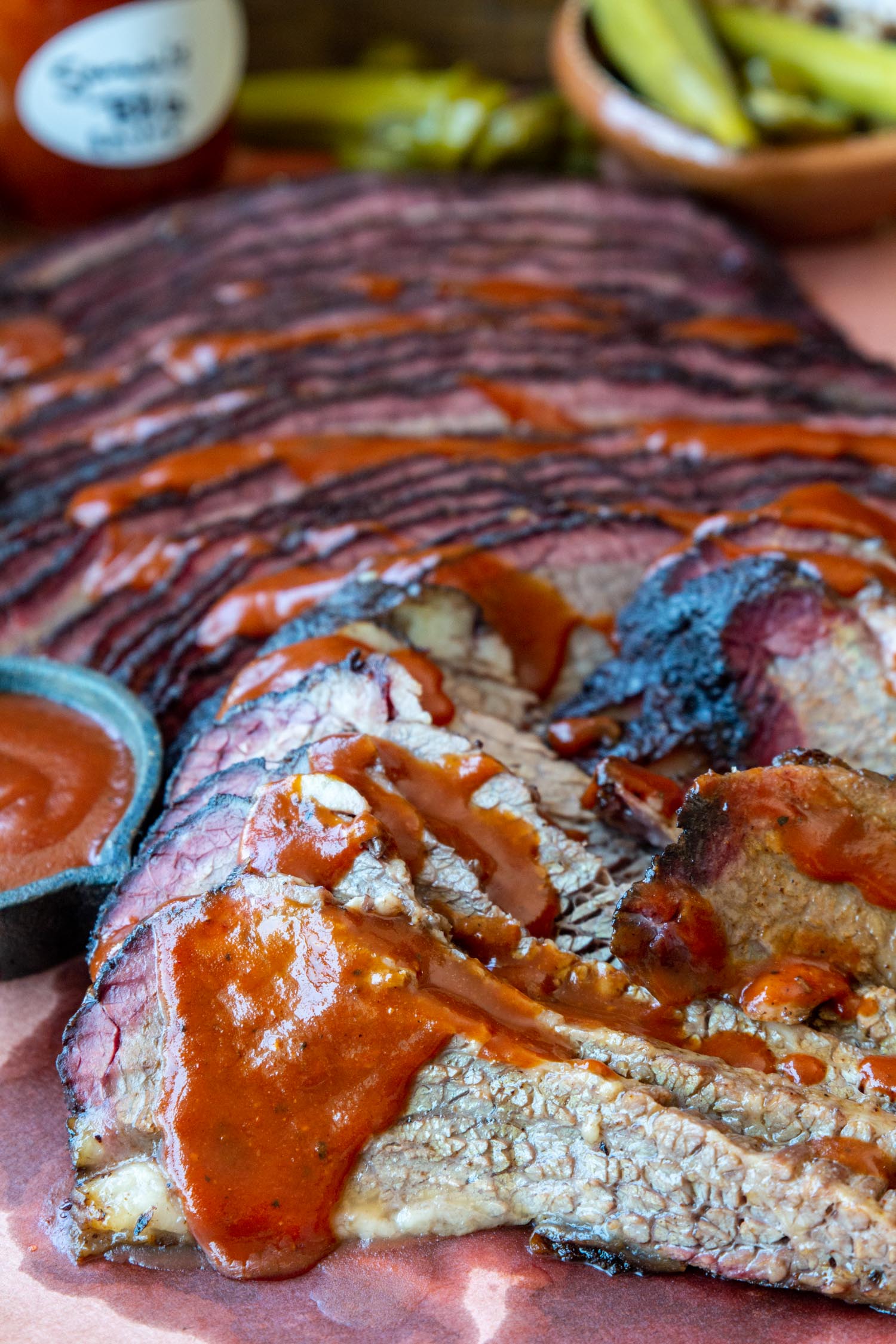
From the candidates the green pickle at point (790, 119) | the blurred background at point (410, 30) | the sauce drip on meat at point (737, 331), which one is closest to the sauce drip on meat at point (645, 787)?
the sauce drip on meat at point (737, 331)

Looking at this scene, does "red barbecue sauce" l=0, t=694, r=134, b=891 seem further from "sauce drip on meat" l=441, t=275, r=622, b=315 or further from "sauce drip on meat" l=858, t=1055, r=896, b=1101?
"sauce drip on meat" l=441, t=275, r=622, b=315

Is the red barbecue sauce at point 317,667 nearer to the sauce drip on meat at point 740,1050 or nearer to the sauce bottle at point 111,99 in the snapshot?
the sauce drip on meat at point 740,1050

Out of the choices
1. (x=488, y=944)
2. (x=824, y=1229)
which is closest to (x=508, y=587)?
(x=488, y=944)

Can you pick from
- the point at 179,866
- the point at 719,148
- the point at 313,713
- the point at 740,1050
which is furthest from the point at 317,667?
the point at 719,148

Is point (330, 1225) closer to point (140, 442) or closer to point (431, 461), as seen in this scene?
point (431, 461)

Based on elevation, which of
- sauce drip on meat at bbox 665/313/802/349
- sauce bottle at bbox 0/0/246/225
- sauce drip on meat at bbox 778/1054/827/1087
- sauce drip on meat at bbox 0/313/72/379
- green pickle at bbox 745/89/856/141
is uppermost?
sauce bottle at bbox 0/0/246/225

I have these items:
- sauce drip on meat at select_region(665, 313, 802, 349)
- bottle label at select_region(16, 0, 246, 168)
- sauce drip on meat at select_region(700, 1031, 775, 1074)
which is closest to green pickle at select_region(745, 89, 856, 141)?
sauce drip on meat at select_region(665, 313, 802, 349)

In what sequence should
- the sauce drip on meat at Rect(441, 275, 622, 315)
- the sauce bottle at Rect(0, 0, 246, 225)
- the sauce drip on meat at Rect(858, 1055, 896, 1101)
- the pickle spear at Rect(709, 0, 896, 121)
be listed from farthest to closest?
the pickle spear at Rect(709, 0, 896, 121) → the sauce bottle at Rect(0, 0, 246, 225) → the sauce drip on meat at Rect(441, 275, 622, 315) → the sauce drip on meat at Rect(858, 1055, 896, 1101)
